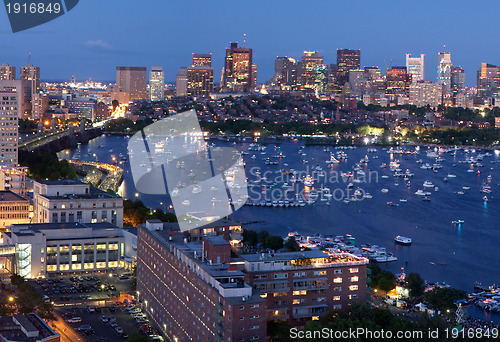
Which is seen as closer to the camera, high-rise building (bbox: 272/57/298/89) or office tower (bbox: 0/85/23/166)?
office tower (bbox: 0/85/23/166)

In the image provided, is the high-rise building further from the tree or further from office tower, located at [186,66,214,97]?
the tree

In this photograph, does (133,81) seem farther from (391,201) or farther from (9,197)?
(9,197)

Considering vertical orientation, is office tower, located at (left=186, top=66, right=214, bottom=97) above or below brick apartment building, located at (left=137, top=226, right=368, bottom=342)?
above

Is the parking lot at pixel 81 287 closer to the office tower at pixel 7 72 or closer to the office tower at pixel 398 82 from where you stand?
the office tower at pixel 7 72

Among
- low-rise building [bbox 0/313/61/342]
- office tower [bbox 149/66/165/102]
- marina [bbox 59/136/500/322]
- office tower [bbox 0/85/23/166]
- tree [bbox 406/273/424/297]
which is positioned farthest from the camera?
office tower [bbox 149/66/165/102]

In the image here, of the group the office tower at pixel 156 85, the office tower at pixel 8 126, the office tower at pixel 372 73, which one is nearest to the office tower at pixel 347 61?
the office tower at pixel 372 73

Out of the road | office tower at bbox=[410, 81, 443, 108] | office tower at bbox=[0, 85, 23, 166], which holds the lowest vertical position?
the road

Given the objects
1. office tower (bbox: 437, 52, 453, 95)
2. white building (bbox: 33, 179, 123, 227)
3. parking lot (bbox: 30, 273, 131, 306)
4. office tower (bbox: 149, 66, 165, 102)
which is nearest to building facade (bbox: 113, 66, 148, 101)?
office tower (bbox: 149, 66, 165, 102)
